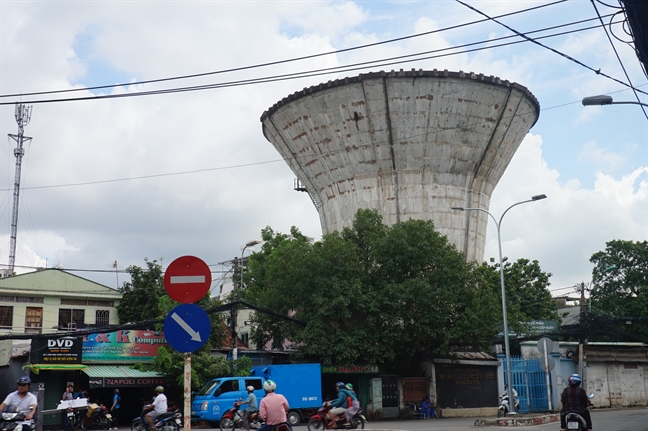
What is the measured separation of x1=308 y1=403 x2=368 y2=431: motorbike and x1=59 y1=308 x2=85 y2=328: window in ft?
65.7

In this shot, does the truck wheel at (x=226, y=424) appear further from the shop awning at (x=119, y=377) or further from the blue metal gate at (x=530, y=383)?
the blue metal gate at (x=530, y=383)

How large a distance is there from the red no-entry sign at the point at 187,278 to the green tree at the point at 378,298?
67.0 ft

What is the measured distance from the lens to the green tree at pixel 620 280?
154 ft

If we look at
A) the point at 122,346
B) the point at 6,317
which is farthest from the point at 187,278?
the point at 6,317

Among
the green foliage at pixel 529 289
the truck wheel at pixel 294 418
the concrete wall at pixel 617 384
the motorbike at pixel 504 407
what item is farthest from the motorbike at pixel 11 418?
the green foliage at pixel 529 289

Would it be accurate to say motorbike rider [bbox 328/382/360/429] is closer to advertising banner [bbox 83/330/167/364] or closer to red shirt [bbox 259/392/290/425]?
red shirt [bbox 259/392/290/425]

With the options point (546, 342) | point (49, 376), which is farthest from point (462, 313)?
point (49, 376)

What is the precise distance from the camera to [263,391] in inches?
899

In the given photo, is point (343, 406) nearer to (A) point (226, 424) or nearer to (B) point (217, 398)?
(A) point (226, 424)

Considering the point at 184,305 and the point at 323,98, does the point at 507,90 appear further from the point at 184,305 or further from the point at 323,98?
the point at 184,305

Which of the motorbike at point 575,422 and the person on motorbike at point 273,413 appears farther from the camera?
the motorbike at point 575,422

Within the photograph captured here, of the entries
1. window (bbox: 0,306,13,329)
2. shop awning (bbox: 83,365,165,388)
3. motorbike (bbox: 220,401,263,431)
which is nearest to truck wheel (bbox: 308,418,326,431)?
motorbike (bbox: 220,401,263,431)

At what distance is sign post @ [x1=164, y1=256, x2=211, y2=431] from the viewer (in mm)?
6379

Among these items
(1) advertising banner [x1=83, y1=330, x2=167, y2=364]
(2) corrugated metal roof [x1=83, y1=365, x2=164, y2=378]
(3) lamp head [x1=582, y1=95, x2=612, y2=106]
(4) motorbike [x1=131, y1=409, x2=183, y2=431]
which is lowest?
(4) motorbike [x1=131, y1=409, x2=183, y2=431]
